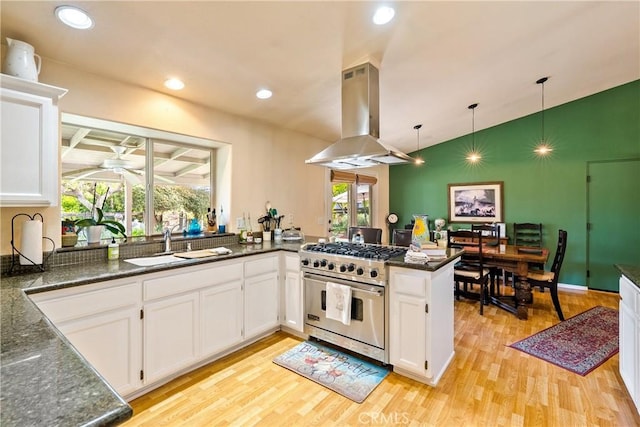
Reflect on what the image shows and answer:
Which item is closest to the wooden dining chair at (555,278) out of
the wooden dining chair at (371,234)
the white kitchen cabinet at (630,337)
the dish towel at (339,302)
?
the white kitchen cabinet at (630,337)

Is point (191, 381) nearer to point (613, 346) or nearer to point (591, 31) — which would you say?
point (613, 346)

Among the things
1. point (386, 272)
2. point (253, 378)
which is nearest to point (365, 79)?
point (386, 272)

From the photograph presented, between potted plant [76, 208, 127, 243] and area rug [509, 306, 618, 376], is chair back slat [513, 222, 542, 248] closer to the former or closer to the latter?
area rug [509, 306, 618, 376]

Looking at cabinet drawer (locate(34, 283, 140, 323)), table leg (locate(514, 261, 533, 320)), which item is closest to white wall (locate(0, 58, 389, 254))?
cabinet drawer (locate(34, 283, 140, 323))

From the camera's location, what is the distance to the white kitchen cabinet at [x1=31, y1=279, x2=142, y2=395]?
171 cm

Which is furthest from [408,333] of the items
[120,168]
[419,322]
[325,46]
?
[120,168]

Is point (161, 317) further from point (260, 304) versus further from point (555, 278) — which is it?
point (555, 278)

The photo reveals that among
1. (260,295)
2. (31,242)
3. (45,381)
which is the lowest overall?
(260,295)

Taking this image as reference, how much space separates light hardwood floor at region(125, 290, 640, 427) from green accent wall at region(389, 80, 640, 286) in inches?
116

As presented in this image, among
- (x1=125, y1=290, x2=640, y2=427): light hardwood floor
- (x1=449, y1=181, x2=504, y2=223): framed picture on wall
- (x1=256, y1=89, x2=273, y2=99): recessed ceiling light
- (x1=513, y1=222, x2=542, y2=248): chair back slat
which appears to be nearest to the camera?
(x1=125, y1=290, x2=640, y2=427): light hardwood floor

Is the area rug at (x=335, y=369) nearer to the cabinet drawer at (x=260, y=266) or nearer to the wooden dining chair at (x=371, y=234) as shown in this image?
the cabinet drawer at (x=260, y=266)

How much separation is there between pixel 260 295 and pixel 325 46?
227cm

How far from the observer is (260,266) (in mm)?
2902

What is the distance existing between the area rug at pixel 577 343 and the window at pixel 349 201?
2.82 metres
